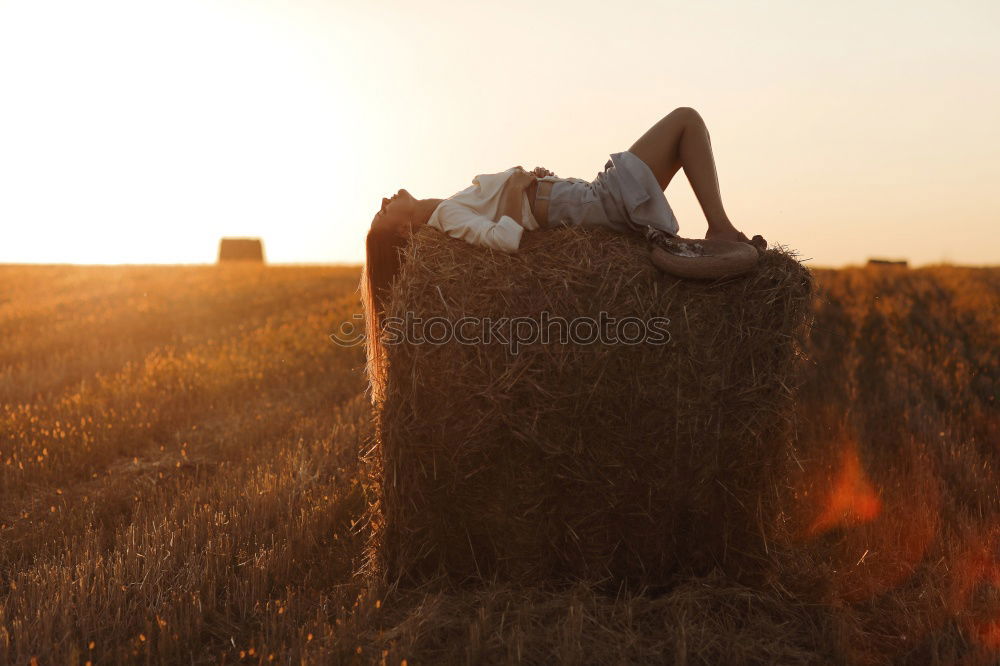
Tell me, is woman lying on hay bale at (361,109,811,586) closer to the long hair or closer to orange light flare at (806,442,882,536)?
the long hair

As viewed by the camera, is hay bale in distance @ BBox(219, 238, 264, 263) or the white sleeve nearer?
the white sleeve

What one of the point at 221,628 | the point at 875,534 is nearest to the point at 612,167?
the point at 875,534

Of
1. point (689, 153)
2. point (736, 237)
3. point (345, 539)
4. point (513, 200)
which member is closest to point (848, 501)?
point (736, 237)

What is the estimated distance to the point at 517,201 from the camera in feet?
12.6

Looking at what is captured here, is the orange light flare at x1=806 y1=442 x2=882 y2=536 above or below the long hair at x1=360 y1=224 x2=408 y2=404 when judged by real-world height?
below

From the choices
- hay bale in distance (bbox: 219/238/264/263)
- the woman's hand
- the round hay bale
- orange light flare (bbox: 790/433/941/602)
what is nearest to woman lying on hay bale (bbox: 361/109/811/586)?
the round hay bale

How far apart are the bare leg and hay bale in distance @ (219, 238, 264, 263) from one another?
3211 centimetres

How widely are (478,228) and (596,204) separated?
691 mm

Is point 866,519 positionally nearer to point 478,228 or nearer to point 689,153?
point 689,153

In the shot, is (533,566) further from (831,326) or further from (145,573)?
(831,326)

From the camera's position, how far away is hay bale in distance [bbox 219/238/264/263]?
111 ft

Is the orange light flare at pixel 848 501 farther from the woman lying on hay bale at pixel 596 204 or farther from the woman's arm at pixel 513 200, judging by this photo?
the woman's arm at pixel 513 200

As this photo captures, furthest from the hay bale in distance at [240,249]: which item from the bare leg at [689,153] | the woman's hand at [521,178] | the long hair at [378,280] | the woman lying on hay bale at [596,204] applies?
the bare leg at [689,153]

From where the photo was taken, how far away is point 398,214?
153 inches
